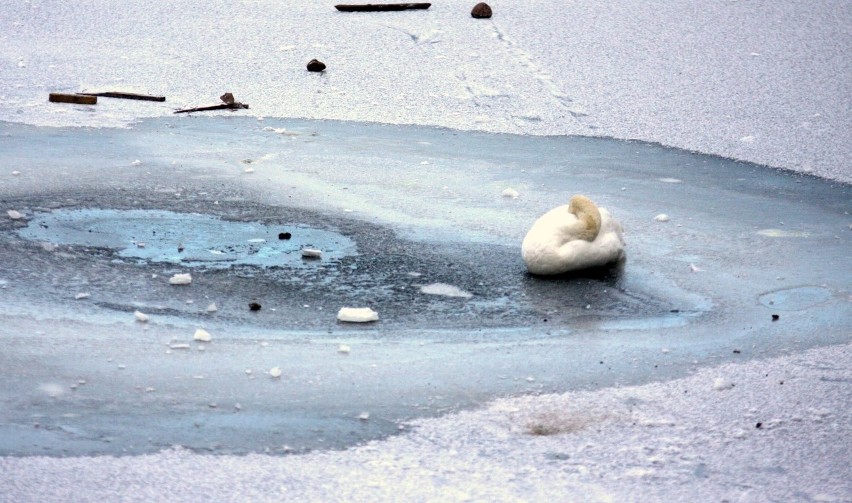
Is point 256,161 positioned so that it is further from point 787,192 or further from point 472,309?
point 787,192

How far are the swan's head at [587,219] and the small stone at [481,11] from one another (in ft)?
21.5

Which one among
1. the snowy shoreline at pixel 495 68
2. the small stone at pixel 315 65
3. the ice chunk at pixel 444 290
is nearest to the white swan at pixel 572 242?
the ice chunk at pixel 444 290

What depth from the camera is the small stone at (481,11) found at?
459 inches

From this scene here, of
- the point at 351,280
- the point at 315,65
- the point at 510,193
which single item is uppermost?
the point at 315,65

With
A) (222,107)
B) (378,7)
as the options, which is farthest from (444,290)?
(378,7)

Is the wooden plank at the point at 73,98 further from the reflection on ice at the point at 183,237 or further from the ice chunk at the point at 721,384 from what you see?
the ice chunk at the point at 721,384

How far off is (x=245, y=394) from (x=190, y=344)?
0.58 metres

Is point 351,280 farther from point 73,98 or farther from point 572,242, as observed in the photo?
point 73,98

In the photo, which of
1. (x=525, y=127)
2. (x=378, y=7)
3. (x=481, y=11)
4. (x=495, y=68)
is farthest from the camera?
(x=378, y=7)

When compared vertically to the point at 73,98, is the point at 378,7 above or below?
above

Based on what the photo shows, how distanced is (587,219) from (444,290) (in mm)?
836

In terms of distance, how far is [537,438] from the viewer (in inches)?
146

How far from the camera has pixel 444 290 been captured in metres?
5.26

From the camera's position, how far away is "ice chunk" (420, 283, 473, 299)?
5.19 metres
